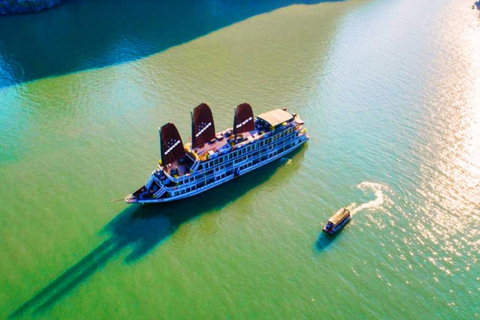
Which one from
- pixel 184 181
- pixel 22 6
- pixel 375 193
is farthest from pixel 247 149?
pixel 22 6

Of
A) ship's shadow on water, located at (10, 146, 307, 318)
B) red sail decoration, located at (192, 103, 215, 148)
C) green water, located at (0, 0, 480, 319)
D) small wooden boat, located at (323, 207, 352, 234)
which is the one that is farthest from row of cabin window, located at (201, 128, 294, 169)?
small wooden boat, located at (323, 207, 352, 234)

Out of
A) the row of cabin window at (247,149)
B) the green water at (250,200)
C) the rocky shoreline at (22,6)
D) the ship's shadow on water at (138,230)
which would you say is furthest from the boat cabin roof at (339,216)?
the rocky shoreline at (22,6)

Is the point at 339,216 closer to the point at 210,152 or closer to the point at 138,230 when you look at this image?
the point at 210,152

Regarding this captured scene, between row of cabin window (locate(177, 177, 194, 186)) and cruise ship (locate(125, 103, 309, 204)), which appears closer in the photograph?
cruise ship (locate(125, 103, 309, 204))

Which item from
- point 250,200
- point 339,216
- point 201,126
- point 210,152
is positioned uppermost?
point 201,126

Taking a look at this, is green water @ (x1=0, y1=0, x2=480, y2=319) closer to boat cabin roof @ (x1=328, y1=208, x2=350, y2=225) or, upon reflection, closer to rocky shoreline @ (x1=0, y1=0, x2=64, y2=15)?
boat cabin roof @ (x1=328, y1=208, x2=350, y2=225)
